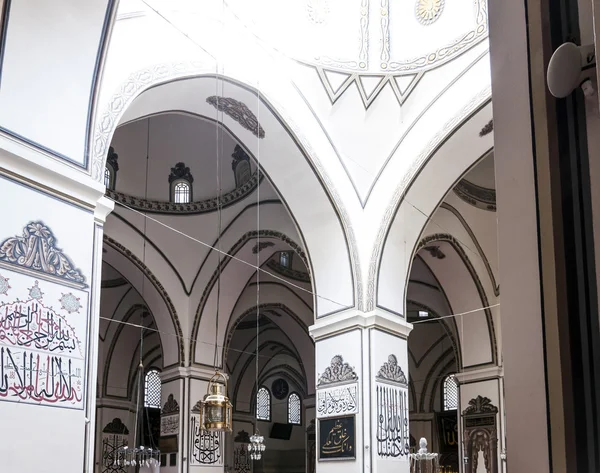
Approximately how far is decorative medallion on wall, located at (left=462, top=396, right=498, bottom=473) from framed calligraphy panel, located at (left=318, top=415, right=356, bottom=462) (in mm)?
3746

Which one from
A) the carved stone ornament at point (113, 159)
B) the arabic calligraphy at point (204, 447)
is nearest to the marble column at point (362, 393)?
the arabic calligraphy at point (204, 447)

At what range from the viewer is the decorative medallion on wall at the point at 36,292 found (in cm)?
487

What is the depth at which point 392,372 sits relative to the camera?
9156mm

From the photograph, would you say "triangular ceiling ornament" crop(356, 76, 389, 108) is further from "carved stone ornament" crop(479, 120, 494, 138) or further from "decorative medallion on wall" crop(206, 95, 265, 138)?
"decorative medallion on wall" crop(206, 95, 265, 138)

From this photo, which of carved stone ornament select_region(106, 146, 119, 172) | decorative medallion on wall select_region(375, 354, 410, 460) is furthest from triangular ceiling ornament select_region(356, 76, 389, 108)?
carved stone ornament select_region(106, 146, 119, 172)

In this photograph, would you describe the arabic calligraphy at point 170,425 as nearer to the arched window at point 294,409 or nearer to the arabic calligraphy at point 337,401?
the arabic calligraphy at point 337,401

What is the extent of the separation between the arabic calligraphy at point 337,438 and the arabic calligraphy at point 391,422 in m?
0.32

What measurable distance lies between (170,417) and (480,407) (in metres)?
4.85

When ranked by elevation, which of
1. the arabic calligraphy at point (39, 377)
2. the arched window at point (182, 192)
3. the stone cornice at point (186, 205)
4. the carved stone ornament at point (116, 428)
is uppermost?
the arched window at point (182, 192)

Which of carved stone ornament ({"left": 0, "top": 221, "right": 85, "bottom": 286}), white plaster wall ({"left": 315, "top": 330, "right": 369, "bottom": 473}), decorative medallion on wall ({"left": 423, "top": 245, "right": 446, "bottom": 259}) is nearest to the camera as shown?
carved stone ornament ({"left": 0, "top": 221, "right": 85, "bottom": 286})

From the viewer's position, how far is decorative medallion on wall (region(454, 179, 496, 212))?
1186 centimetres

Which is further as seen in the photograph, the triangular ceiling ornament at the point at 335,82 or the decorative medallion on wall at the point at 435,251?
the decorative medallion on wall at the point at 435,251

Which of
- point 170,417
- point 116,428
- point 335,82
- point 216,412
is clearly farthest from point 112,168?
point 116,428

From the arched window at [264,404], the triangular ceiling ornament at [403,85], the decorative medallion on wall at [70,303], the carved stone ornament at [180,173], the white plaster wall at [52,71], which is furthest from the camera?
the arched window at [264,404]
